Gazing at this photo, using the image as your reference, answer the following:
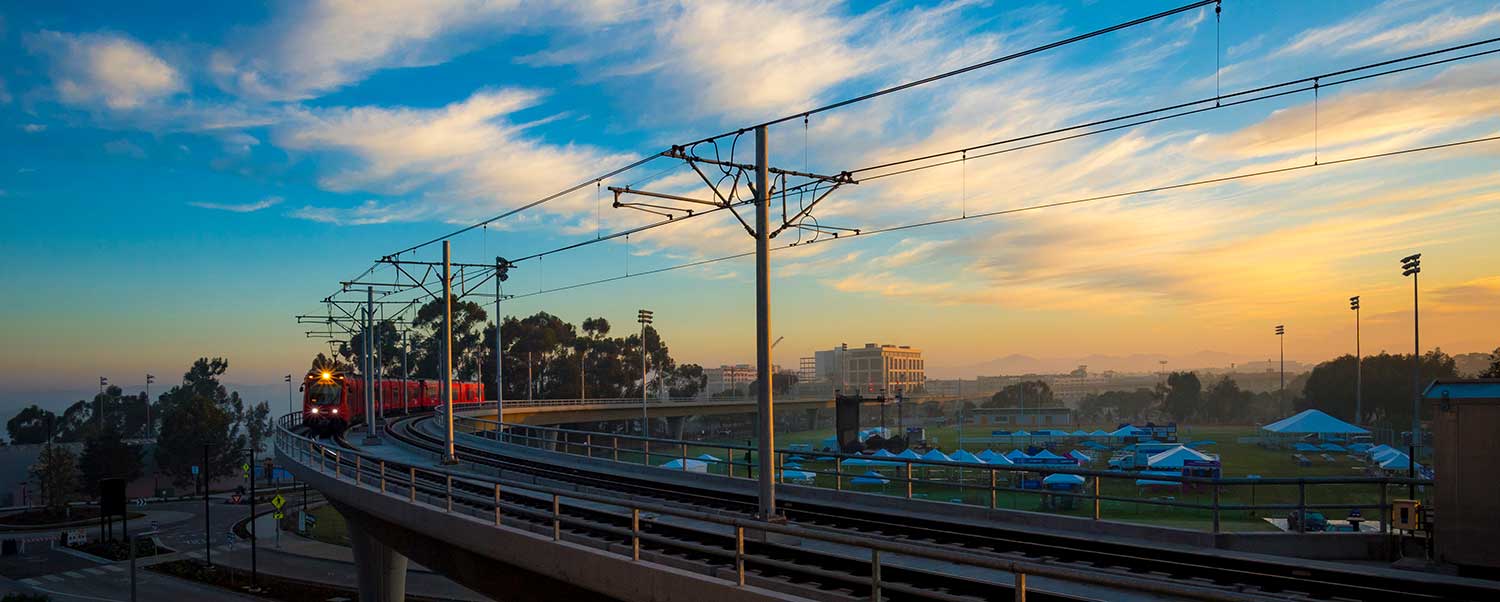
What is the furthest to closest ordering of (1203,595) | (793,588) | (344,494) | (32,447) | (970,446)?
(32,447) → (970,446) → (344,494) → (793,588) → (1203,595)

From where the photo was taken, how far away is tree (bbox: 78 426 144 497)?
9144cm

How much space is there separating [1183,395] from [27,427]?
631ft

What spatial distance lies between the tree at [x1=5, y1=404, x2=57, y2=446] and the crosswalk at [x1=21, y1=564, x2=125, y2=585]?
113 metres

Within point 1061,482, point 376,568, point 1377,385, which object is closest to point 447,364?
point 376,568

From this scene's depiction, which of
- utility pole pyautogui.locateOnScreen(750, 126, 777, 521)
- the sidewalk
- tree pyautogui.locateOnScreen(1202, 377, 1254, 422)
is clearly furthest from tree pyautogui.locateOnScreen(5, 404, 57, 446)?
tree pyautogui.locateOnScreen(1202, 377, 1254, 422)

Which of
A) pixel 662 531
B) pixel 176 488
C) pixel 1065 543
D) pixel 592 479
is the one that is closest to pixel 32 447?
pixel 176 488

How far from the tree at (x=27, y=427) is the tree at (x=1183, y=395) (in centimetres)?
18618

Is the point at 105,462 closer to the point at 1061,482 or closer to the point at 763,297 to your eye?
the point at 1061,482

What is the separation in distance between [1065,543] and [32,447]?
12888 centimetres

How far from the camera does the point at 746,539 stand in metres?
14.3

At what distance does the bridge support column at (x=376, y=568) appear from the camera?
30.6m

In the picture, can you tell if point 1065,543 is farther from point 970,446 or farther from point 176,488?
point 176,488

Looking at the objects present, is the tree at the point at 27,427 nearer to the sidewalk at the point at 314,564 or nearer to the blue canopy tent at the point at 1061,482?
the sidewalk at the point at 314,564

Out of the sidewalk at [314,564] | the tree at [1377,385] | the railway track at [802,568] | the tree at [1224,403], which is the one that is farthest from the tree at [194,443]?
the tree at [1224,403]
